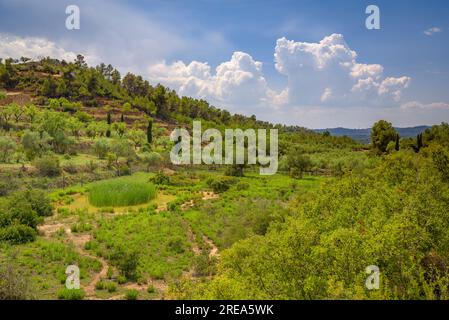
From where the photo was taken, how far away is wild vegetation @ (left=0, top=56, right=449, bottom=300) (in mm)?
12430

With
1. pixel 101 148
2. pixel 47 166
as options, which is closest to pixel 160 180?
pixel 47 166

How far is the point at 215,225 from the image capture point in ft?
112

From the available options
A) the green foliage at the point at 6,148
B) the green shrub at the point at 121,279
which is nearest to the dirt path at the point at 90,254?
the green shrub at the point at 121,279

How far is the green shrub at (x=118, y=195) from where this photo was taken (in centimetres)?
4153

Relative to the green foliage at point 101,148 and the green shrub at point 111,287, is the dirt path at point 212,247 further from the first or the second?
the green foliage at point 101,148

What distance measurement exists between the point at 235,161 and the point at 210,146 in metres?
21.2

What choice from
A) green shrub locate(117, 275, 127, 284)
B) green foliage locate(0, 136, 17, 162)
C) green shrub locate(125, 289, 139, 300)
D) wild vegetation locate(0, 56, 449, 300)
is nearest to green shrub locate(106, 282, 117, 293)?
wild vegetation locate(0, 56, 449, 300)

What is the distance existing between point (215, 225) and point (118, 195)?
14020 millimetres

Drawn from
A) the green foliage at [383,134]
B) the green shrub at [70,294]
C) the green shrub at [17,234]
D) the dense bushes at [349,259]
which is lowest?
the green shrub at [70,294]

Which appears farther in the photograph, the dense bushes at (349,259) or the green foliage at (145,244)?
the green foliage at (145,244)

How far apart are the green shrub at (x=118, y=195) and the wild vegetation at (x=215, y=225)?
6.0 inches

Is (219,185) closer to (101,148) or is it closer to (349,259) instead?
(101,148)

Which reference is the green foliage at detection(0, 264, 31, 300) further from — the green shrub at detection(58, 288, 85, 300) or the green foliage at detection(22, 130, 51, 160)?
the green foliage at detection(22, 130, 51, 160)
